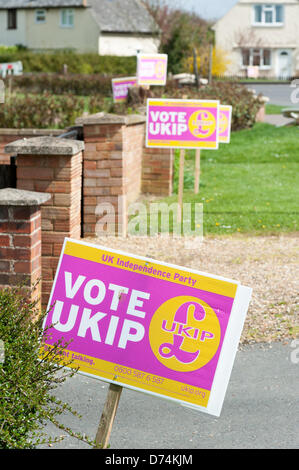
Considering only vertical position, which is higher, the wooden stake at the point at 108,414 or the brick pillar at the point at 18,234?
the brick pillar at the point at 18,234

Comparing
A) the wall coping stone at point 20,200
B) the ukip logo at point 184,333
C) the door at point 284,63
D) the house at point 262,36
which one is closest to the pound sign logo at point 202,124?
the wall coping stone at point 20,200

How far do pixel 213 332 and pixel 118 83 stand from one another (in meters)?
13.7

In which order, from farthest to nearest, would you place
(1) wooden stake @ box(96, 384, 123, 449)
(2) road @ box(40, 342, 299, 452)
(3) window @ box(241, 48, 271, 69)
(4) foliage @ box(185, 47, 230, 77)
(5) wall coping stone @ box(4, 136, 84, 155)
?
1. (3) window @ box(241, 48, 271, 69)
2. (4) foliage @ box(185, 47, 230, 77)
3. (5) wall coping stone @ box(4, 136, 84, 155)
4. (2) road @ box(40, 342, 299, 452)
5. (1) wooden stake @ box(96, 384, 123, 449)

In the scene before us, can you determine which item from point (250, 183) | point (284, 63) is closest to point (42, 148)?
point (250, 183)

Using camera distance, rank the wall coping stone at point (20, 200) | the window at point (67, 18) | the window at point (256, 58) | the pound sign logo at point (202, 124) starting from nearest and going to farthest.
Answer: the wall coping stone at point (20, 200) < the pound sign logo at point (202, 124) < the window at point (67, 18) < the window at point (256, 58)

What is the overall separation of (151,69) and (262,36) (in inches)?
1981

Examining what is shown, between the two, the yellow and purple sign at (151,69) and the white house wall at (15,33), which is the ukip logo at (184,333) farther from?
the white house wall at (15,33)

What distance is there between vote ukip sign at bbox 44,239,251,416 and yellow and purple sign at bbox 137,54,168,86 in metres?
12.5

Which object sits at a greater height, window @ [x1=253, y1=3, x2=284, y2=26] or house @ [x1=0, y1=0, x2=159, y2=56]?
window @ [x1=253, y1=3, x2=284, y2=26]

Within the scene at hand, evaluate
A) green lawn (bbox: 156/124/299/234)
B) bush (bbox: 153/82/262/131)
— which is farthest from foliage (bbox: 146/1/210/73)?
green lawn (bbox: 156/124/299/234)

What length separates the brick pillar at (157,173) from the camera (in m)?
11.1

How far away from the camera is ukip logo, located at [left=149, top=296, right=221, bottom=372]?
3.12m

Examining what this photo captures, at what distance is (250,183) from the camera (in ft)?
40.8

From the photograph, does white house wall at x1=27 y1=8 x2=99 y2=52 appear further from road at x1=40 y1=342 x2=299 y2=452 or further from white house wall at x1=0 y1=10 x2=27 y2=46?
road at x1=40 y1=342 x2=299 y2=452
